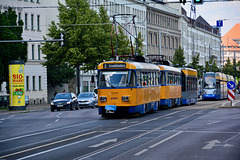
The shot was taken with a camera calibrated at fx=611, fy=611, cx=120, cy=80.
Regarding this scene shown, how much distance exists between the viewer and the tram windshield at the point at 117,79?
99.5ft

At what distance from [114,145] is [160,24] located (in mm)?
107825

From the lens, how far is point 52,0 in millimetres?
90500

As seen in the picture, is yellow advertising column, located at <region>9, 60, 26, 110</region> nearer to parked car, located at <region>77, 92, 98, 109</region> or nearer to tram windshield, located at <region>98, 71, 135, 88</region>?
parked car, located at <region>77, 92, 98, 109</region>

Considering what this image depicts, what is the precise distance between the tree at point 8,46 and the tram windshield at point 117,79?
26331mm

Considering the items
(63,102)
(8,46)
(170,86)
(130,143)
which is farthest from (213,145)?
(8,46)

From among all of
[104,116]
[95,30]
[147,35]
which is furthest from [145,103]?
[147,35]

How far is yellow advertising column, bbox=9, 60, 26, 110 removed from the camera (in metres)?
50.3

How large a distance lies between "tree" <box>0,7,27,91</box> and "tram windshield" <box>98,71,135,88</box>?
26.3 meters

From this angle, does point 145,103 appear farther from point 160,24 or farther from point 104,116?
point 160,24

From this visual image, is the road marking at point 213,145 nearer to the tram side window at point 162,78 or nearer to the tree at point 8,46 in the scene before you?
the tram side window at point 162,78

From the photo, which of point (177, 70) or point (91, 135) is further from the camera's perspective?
point (177, 70)

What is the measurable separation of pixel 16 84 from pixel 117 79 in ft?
72.0

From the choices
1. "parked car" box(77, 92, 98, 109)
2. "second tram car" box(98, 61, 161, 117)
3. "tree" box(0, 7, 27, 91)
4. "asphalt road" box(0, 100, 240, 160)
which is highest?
"tree" box(0, 7, 27, 91)

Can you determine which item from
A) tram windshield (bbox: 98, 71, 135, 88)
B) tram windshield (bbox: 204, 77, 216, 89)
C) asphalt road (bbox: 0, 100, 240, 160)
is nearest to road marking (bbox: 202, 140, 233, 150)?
asphalt road (bbox: 0, 100, 240, 160)
